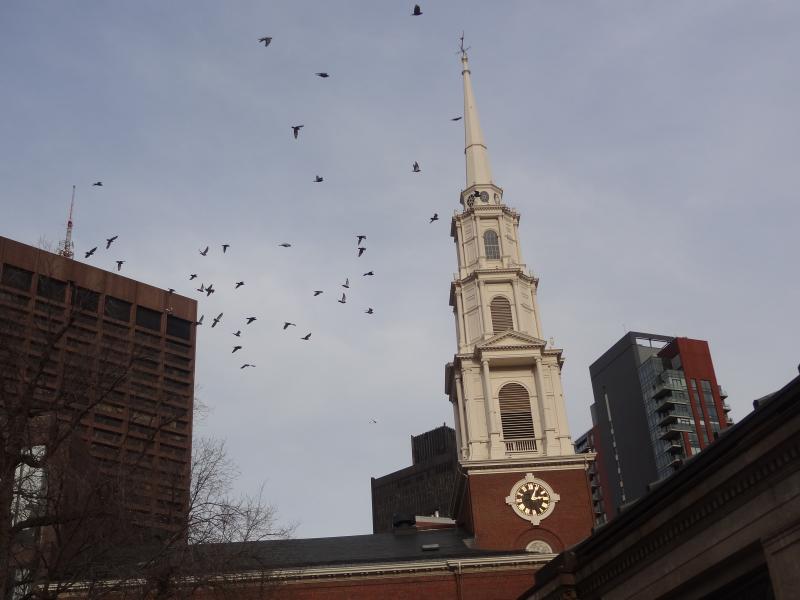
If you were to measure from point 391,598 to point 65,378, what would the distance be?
2435cm

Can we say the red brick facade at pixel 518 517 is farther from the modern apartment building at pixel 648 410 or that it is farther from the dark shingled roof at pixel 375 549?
the modern apartment building at pixel 648 410

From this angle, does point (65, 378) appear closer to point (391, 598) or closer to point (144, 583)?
point (144, 583)

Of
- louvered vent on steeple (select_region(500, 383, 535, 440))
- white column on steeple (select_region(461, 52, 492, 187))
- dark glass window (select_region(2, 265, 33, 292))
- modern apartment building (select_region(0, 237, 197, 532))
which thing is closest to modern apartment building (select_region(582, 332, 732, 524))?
white column on steeple (select_region(461, 52, 492, 187))

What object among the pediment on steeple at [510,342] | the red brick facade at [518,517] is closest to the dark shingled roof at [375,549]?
the red brick facade at [518,517]

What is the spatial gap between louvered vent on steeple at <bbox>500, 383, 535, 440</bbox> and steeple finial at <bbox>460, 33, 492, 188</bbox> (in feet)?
48.7

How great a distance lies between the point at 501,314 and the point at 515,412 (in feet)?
20.6

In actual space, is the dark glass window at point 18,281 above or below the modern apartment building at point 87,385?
above

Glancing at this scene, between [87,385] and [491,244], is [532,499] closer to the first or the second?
[491,244]

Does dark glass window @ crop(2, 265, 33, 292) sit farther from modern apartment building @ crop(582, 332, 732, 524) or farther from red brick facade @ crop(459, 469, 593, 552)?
modern apartment building @ crop(582, 332, 732, 524)

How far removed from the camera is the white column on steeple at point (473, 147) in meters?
61.0

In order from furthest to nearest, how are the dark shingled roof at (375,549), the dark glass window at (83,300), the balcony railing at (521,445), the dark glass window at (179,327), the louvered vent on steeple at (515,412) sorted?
the dark glass window at (179,327), the louvered vent on steeple at (515,412), the balcony railing at (521,445), the dark shingled roof at (375,549), the dark glass window at (83,300)

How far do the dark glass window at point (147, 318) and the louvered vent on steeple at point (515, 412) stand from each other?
81.1 metres

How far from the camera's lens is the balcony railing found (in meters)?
50.5

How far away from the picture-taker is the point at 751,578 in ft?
58.3
